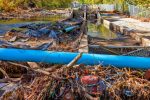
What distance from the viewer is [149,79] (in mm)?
6402

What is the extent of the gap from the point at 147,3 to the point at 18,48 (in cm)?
1763

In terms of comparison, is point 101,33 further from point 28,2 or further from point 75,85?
point 28,2

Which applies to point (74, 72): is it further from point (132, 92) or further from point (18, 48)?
point (18, 48)

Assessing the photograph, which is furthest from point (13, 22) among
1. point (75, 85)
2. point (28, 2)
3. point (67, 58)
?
point (75, 85)

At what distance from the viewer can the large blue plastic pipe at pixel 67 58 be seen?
6.79m

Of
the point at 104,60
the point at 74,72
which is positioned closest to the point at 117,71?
the point at 104,60

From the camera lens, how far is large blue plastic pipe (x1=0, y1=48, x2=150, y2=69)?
6.79 m

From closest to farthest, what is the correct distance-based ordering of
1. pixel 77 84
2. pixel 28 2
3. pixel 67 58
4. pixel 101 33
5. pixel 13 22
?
pixel 77 84
pixel 67 58
pixel 101 33
pixel 13 22
pixel 28 2

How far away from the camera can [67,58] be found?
692cm

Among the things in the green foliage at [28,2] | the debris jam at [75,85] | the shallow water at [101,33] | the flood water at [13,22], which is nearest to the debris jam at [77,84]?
the debris jam at [75,85]

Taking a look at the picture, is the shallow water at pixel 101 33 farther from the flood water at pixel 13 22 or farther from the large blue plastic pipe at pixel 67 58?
the large blue plastic pipe at pixel 67 58

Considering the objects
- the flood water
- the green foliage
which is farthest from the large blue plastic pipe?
the green foliage

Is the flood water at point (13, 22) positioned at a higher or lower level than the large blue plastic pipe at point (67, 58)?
lower

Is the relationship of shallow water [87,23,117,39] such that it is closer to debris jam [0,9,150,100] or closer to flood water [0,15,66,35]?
flood water [0,15,66,35]
